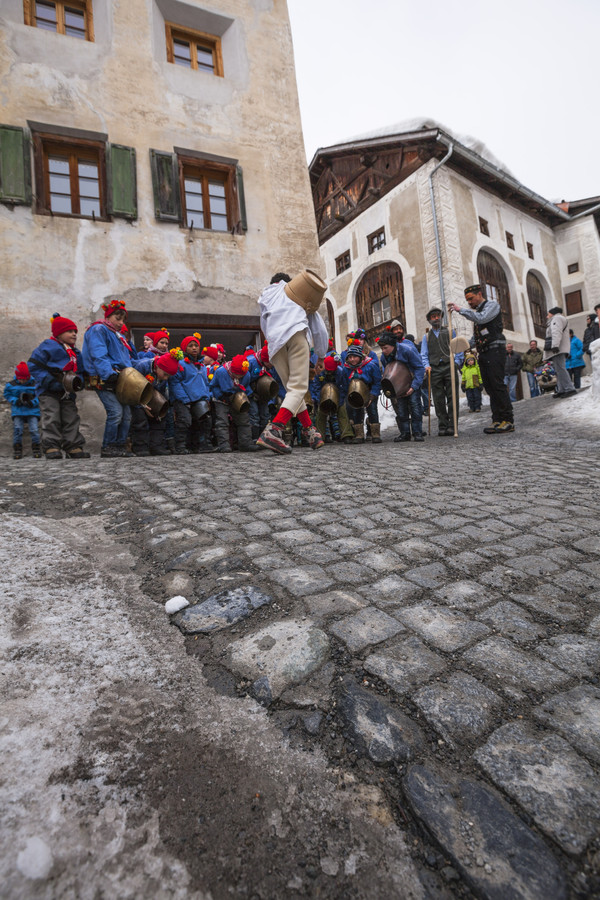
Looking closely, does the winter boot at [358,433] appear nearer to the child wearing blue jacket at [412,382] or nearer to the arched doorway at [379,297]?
the child wearing blue jacket at [412,382]

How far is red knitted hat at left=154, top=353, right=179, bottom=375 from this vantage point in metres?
5.95

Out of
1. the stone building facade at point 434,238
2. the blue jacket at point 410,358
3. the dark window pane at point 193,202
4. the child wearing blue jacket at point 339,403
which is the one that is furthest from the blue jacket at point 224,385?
the stone building facade at point 434,238

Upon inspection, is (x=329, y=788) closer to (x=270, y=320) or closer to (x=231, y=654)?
(x=231, y=654)

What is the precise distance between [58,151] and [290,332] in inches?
286

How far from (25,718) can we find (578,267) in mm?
25625

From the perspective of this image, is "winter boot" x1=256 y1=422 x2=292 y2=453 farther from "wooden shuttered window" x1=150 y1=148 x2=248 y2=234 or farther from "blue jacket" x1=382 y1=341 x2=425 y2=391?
"wooden shuttered window" x1=150 y1=148 x2=248 y2=234

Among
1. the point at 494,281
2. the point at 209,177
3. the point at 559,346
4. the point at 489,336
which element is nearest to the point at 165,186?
the point at 209,177

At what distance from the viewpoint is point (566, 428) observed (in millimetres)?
6547

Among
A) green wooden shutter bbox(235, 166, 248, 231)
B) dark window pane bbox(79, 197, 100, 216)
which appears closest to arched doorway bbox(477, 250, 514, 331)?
green wooden shutter bbox(235, 166, 248, 231)

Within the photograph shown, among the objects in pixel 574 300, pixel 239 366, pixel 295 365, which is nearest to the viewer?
pixel 295 365

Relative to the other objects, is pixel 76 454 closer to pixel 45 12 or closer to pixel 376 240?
pixel 45 12

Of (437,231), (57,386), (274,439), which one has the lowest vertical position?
(274,439)

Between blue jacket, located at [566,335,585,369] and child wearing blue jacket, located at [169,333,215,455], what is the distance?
23.6 feet

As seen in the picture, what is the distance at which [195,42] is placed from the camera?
9.84m
